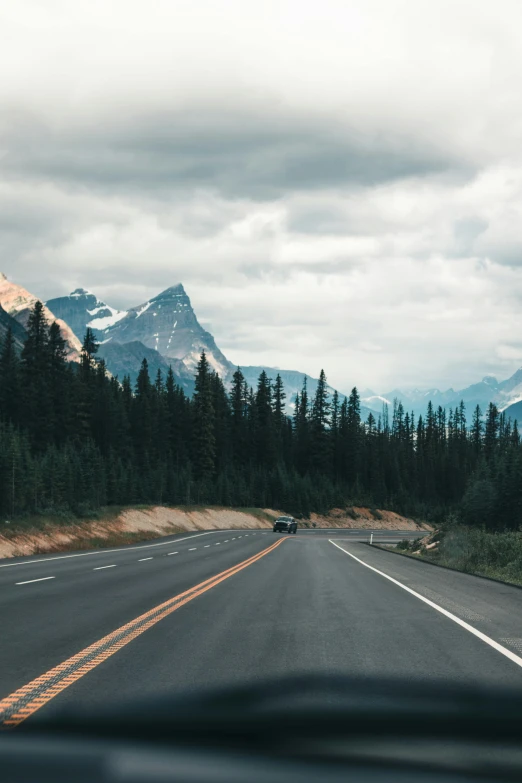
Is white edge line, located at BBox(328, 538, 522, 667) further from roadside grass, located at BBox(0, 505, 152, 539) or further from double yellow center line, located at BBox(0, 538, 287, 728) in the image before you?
roadside grass, located at BBox(0, 505, 152, 539)

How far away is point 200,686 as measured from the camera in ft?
19.5

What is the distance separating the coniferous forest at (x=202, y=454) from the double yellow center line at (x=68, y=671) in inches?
1315

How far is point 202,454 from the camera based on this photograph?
108938 millimetres

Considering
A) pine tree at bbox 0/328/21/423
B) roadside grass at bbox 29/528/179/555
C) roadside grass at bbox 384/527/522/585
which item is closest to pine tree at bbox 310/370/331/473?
pine tree at bbox 0/328/21/423

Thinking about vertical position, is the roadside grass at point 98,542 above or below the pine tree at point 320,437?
below

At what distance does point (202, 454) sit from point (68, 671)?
337ft

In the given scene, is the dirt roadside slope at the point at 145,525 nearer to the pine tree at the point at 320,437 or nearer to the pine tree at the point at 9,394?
the pine tree at the point at 320,437

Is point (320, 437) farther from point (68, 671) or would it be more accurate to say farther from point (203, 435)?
point (68, 671)

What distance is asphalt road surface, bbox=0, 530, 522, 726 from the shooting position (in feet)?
21.1

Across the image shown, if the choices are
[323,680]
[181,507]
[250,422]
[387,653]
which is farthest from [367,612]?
[250,422]

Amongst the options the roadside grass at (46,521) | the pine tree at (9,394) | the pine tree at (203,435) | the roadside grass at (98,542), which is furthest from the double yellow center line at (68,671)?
the pine tree at (203,435)

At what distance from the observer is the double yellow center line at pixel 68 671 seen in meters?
5.23

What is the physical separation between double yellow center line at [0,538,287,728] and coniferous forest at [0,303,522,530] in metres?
33.4

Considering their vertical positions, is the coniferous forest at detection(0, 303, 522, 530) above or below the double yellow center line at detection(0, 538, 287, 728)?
above
